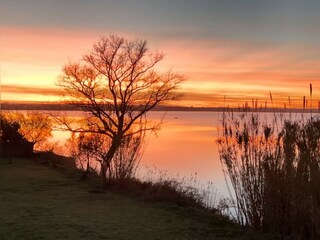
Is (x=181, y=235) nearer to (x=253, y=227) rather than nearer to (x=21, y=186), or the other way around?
(x=253, y=227)

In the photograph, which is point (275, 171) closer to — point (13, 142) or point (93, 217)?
point (93, 217)

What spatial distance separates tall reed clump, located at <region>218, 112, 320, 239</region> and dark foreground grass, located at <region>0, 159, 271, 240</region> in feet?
1.38

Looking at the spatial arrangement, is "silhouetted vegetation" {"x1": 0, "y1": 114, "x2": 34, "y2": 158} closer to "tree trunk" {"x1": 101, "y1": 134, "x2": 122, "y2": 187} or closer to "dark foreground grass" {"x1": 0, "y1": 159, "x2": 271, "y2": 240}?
"tree trunk" {"x1": 101, "y1": 134, "x2": 122, "y2": 187}

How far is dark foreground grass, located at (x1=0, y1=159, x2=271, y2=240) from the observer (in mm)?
6461

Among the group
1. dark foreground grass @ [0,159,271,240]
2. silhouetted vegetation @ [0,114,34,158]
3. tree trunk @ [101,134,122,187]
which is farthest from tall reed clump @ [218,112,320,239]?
silhouetted vegetation @ [0,114,34,158]

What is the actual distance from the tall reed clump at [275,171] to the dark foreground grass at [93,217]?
420 mm

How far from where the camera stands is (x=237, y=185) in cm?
711

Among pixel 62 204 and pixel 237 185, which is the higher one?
pixel 237 185

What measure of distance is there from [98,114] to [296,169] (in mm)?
11880

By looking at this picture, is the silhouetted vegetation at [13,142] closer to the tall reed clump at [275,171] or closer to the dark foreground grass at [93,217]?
the dark foreground grass at [93,217]

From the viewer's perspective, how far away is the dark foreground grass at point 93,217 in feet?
21.2

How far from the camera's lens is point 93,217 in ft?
24.5

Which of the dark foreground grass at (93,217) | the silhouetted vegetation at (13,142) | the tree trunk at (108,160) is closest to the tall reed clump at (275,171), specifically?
the dark foreground grass at (93,217)

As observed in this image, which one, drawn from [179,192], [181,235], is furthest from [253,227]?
[179,192]
